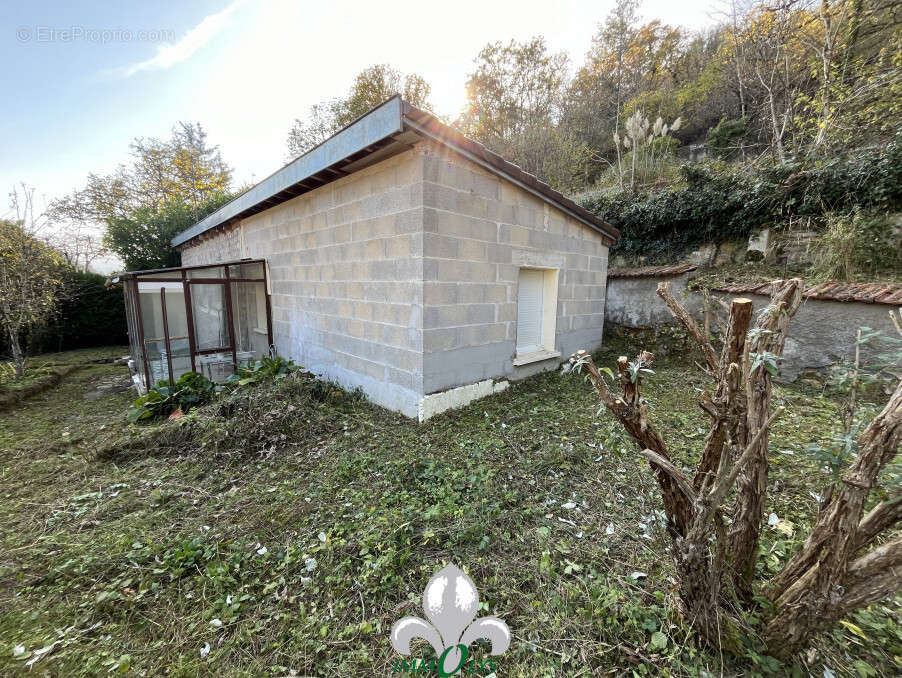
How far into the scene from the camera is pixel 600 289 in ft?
20.6

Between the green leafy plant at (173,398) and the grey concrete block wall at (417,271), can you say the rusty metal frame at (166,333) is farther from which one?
the grey concrete block wall at (417,271)

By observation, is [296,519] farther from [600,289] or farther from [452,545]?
[600,289]

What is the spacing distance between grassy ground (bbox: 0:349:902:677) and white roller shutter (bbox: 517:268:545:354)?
149 centimetres

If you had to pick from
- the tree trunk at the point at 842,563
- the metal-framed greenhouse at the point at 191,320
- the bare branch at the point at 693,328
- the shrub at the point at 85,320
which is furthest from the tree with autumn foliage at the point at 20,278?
the tree trunk at the point at 842,563

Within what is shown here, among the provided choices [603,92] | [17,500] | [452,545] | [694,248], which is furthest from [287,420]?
[603,92]

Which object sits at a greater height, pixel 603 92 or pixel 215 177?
pixel 603 92

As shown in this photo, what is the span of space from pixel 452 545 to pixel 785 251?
7704 millimetres

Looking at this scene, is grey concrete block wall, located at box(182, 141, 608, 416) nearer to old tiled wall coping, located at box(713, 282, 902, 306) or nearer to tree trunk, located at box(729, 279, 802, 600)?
tree trunk, located at box(729, 279, 802, 600)

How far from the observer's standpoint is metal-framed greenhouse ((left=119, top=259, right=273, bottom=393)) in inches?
213

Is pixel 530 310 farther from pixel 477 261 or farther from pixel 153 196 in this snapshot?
pixel 153 196

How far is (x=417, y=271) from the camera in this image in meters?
3.58

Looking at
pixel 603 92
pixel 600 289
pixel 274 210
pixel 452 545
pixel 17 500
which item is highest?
pixel 603 92

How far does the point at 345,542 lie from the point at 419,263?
8.54 feet

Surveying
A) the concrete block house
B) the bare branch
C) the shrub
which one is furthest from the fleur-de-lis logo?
the shrub
